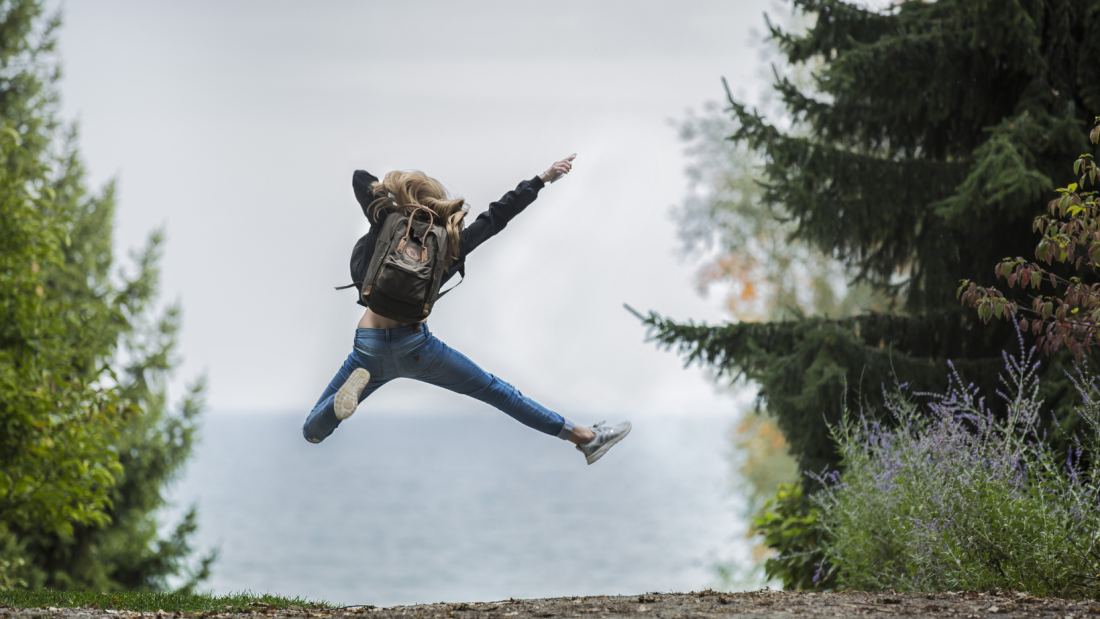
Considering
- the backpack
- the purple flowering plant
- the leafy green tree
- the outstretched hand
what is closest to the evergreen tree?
the purple flowering plant

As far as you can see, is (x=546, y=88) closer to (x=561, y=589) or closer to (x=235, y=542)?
(x=561, y=589)

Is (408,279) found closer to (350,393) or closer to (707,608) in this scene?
(350,393)

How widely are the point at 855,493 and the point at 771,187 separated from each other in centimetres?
290

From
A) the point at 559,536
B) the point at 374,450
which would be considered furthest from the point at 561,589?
the point at 374,450

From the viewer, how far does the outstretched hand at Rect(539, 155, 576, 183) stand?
423 centimetres

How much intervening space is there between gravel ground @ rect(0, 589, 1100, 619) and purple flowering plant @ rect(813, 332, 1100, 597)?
12.1 inches

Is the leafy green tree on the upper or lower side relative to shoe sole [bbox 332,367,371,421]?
upper

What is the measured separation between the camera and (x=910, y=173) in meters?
7.17

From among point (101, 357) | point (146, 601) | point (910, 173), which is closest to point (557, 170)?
point (146, 601)

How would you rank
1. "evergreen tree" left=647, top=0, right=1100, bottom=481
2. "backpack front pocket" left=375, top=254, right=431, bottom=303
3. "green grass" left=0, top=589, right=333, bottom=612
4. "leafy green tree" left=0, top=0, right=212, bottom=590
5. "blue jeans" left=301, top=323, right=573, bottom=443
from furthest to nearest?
"leafy green tree" left=0, top=0, right=212, bottom=590, "evergreen tree" left=647, top=0, right=1100, bottom=481, "green grass" left=0, top=589, right=333, bottom=612, "blue jeans" left=301, top=323, right=573, bottom=443, "backpack front pocket" left=375, top=254, right=431, bottom=303

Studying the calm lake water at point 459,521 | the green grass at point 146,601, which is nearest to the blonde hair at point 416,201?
the green grass at point 146,601

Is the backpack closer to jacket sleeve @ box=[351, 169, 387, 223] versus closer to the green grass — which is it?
jacket sleeve @ box=[351, 169, 387, 223]

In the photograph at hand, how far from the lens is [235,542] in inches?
2019

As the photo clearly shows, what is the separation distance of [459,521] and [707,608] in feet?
176
